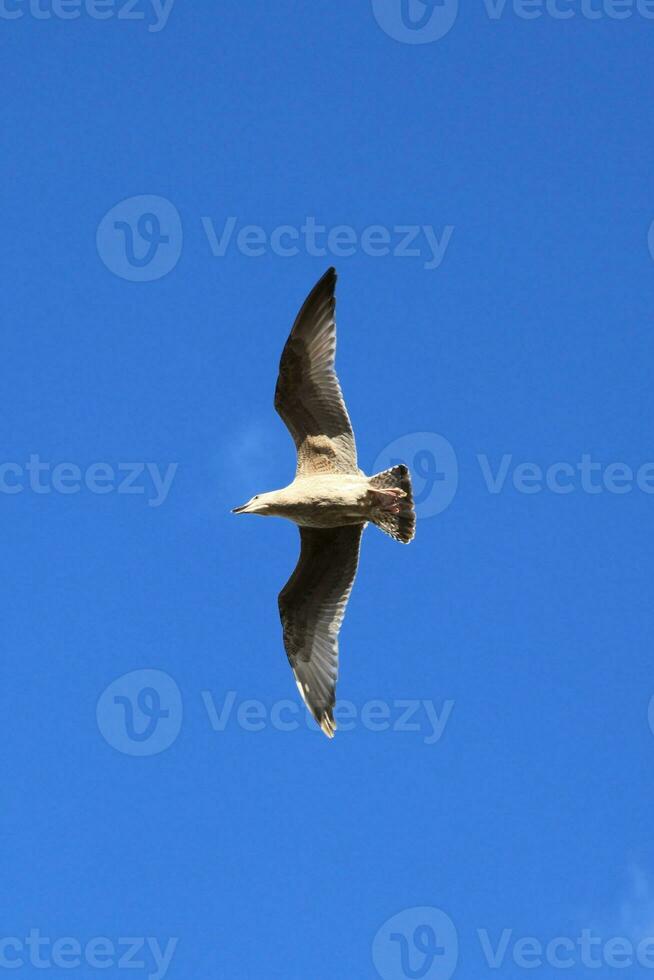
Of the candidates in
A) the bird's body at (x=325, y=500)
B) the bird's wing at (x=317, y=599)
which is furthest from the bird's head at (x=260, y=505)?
the bird's wing at (x=317, y=599)

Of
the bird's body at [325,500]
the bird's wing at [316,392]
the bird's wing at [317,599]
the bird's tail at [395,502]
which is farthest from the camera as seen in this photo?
the bird's wing at [317,599]

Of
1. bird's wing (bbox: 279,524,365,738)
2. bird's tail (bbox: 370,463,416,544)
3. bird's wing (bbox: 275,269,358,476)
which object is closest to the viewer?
bird's tail (bbox: 370,463,416,544)

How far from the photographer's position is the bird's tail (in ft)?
44.7

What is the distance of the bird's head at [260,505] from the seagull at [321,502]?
10mm

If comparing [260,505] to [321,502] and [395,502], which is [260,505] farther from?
[395,502]

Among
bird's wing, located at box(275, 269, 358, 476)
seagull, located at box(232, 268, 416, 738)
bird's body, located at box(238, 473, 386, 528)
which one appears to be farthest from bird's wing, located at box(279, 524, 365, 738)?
bird's wing, located at box(275, 269, 358, 476)

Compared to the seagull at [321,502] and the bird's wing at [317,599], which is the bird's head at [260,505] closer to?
the seagull at [321,502]

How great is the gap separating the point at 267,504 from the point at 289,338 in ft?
5.59

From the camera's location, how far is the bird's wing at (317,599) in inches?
582

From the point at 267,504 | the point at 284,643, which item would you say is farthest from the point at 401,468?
the point at 284,643

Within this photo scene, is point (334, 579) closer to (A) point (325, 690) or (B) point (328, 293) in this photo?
(A) point (325, 690)

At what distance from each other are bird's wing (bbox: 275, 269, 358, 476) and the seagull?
0.01m

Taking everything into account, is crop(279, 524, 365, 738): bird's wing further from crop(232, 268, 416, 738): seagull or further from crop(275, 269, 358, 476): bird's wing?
crop(275, 269, 358, 476): bird's wing

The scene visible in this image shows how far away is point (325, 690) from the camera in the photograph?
1466 centimetres
